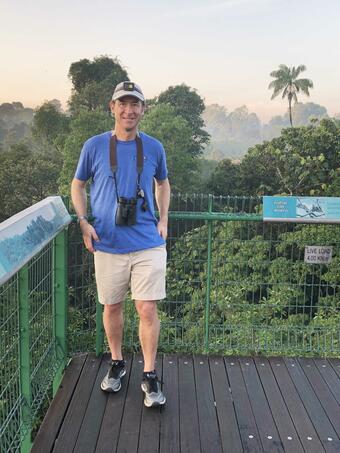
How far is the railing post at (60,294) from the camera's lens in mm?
3169

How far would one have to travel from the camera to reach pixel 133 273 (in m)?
2.74

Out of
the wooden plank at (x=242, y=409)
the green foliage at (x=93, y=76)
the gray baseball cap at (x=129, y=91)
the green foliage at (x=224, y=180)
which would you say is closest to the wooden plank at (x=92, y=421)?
the wooden plank at (x=242, y=409)

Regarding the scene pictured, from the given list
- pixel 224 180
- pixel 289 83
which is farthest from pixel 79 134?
pixel 289 83

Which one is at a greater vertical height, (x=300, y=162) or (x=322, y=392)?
(x=300, y=162)

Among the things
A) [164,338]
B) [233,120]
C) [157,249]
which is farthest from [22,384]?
[233,120]

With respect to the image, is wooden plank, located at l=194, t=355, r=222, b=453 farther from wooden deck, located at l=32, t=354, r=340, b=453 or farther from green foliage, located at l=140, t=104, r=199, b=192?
green foliage, located at l=140, t=104, r=199, b=192

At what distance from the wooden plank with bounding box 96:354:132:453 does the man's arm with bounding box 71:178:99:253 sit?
0.89 m

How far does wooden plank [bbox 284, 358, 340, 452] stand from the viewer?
2.53 meters

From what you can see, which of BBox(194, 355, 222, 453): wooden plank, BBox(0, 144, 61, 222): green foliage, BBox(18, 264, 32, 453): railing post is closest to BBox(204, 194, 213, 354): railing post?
BBox(194, 355, 222, 453): wooden plank

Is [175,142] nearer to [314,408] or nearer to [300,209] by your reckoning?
[300,209]

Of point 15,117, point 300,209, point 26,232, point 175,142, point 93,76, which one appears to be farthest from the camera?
point 15,117

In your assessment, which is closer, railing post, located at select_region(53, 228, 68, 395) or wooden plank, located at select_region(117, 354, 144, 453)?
wooden plank, located at select_region(117, 354, 144, 453)

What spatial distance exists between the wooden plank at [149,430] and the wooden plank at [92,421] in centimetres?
23

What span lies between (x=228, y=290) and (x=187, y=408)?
1.14 meters
